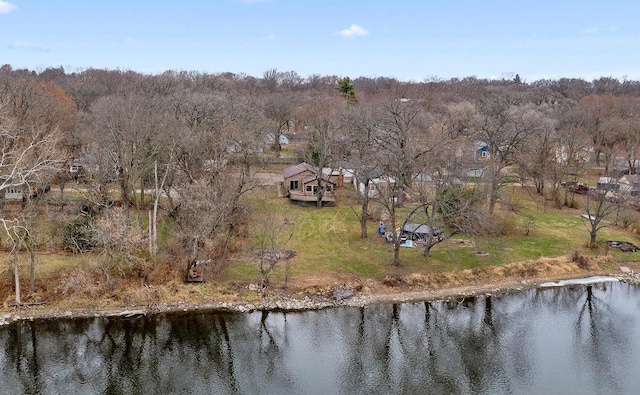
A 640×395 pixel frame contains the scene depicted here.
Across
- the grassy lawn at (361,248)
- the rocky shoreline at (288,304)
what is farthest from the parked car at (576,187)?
the rocky shoreline at (288,304)

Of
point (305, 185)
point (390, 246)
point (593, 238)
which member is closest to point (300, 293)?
point (390, 246)

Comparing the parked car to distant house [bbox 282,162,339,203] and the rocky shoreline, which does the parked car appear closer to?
the rocky shoreline

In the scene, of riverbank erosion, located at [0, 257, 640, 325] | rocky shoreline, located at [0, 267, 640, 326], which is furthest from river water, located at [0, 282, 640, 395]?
riverbank erosion, located at [0, 257, 640, 325]

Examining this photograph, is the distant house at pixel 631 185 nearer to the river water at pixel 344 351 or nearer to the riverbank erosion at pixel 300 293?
the riverbank erosion at pixel 300 293

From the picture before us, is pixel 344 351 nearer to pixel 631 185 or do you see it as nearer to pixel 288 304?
pixel 288 304

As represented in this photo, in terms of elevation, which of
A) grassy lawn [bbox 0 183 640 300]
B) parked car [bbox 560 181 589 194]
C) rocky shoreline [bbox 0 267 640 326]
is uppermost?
parked car [bbox 560 181 589 194]
